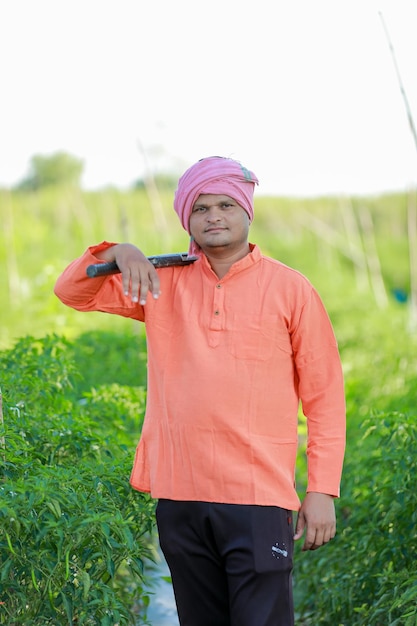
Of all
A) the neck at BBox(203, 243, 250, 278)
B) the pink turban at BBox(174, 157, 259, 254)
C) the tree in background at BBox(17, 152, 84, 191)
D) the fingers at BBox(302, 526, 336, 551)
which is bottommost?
the fingers at BBox(302, 526, 336, 551)

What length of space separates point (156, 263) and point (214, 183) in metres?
0.24

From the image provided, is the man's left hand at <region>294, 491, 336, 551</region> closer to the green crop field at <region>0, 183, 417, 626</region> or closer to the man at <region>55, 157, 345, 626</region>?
the man at <region>55, 157, 345, 626</region>

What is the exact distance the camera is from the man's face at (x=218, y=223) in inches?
90.9

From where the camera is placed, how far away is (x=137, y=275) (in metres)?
2.19

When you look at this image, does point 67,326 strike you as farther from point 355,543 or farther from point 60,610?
point 60,610

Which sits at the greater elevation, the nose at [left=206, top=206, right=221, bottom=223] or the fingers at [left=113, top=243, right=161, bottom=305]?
the nose at [left=206, top=206, right=221, bottom=223]

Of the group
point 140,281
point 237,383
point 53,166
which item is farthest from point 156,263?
point 53,166

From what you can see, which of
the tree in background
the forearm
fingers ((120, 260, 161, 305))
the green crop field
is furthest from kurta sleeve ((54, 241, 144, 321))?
the tree in background

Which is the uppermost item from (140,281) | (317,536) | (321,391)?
(140,281)

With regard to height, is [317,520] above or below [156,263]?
below

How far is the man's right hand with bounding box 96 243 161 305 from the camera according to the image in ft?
7.16

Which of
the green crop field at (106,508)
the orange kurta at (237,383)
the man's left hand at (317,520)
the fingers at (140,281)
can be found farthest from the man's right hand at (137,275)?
the man's left hand at (317,520)

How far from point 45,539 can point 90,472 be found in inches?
12.4

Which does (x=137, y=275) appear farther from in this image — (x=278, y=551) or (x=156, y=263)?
(x=278, y=551)
